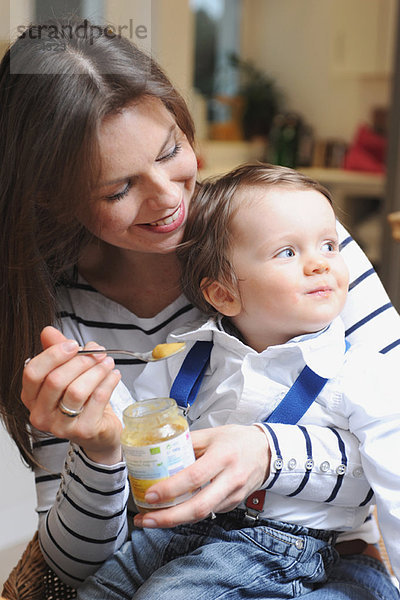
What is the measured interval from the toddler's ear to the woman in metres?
0.09

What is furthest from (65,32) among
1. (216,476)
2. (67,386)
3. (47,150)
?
(216,476)

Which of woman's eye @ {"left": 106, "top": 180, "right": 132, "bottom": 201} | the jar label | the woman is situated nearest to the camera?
the jar label

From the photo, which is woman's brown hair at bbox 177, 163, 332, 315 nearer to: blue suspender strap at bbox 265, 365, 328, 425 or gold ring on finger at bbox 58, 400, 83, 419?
blue suspender strap at bbox 265, 365, 328, 425

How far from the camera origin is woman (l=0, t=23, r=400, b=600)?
977mm

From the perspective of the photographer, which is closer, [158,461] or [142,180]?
[158,461]

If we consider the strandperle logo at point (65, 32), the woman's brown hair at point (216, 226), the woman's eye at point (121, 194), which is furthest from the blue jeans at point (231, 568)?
the strandperle logo at point (65, 32)

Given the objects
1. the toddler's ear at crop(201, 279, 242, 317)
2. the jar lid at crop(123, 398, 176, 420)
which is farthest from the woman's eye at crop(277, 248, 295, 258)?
the jar lid at crop(123, 398, 176, 420)

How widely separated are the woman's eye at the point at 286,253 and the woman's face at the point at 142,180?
0.16 metres

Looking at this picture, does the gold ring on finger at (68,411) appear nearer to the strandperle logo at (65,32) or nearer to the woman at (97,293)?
the woman at (97,293)

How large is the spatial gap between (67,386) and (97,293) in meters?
0.44

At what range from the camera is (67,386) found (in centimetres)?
88

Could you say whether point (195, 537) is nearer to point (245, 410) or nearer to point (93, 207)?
point (245, 410)

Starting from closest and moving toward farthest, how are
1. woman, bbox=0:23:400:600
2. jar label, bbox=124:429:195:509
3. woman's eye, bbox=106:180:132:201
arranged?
jar label, bbox=124:429:195:509, woman, bbox=0:23:400:600, woman's eye, bbox=106:180:132:201

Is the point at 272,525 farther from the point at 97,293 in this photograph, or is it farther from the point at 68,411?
the point at 97,293
